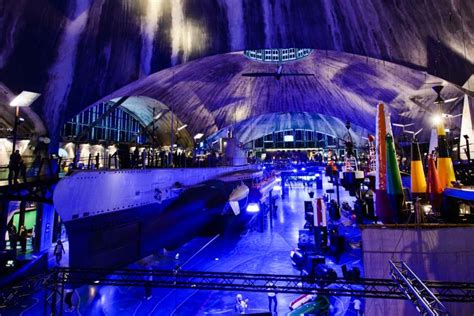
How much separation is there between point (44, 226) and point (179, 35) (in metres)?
15.9

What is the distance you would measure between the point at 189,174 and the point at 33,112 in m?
9.40

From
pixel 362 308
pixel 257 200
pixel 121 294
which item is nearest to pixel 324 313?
pixel 362 308

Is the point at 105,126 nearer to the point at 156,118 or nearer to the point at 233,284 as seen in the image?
the point at 156,118

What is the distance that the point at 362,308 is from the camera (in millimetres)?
10109

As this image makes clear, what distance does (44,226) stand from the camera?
1798cm

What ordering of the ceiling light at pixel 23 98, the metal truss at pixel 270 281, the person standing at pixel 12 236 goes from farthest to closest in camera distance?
the person standing at pixel 12 236 < the ceiling light at pixel 23 98 < the metal truss at pixel 270 281

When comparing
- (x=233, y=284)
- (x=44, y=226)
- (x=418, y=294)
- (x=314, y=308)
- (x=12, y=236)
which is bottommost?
(x=314, y=308)

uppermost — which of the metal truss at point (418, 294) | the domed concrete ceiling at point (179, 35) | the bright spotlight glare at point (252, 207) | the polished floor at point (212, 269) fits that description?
the domed concrete ceiling at point (179, 35)

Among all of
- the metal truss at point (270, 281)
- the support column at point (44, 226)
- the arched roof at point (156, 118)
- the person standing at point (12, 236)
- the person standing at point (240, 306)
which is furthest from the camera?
the arched roof at point (156, 118)

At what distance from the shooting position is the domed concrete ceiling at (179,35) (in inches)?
505

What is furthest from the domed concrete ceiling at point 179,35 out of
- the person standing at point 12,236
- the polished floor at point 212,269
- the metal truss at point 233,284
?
the metal truss at point 233,284

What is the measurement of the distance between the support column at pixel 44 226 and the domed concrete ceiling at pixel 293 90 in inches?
355

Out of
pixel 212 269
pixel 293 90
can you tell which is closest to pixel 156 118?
pixel 293 90

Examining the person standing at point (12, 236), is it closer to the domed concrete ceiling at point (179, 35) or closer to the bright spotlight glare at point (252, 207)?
the domed concrete ceiling at point (179, 35)
